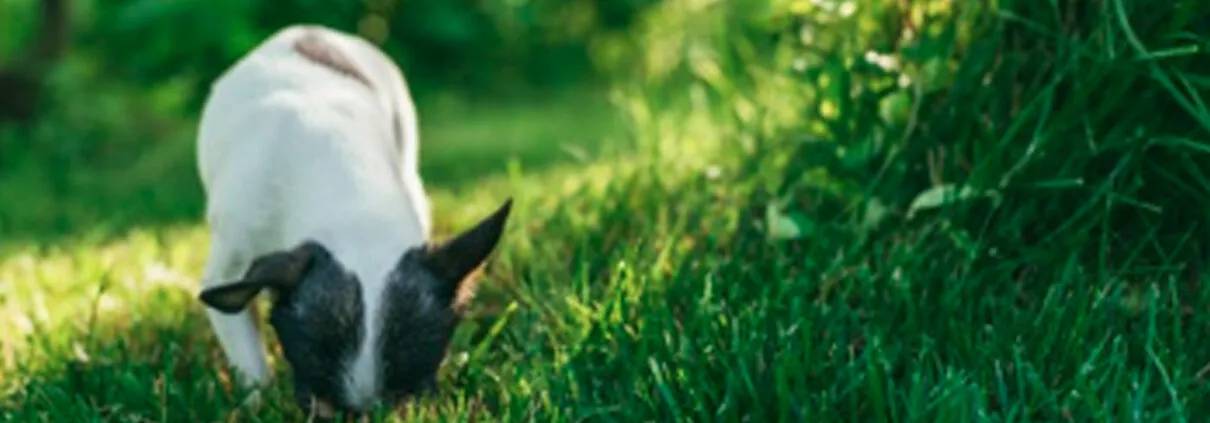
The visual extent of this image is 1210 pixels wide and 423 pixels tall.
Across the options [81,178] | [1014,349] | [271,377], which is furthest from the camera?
[81,178]

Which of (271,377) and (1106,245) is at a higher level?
(1106,245)

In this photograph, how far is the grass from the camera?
11.4 ft

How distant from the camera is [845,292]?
399cm

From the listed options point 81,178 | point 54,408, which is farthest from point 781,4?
point 81,178

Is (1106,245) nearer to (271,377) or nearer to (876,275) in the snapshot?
(876,275)

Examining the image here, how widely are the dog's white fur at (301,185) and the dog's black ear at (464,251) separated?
0.30 feet

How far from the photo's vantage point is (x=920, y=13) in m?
4.75

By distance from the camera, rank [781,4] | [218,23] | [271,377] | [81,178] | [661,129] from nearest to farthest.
Answer: [271,377] → [781,4] → [661,129] → [218,23] → [81,178]

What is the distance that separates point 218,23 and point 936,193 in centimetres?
458

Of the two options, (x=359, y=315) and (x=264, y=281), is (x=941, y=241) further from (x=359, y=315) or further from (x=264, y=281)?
(x=264, y=281)

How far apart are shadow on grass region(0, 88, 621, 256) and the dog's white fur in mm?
2015

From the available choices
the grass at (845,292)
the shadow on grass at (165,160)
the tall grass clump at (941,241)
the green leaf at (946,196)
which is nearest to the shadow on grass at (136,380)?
the grass at (845,292)

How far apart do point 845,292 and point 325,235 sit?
123 cm

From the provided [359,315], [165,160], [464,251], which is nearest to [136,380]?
[359,315]
